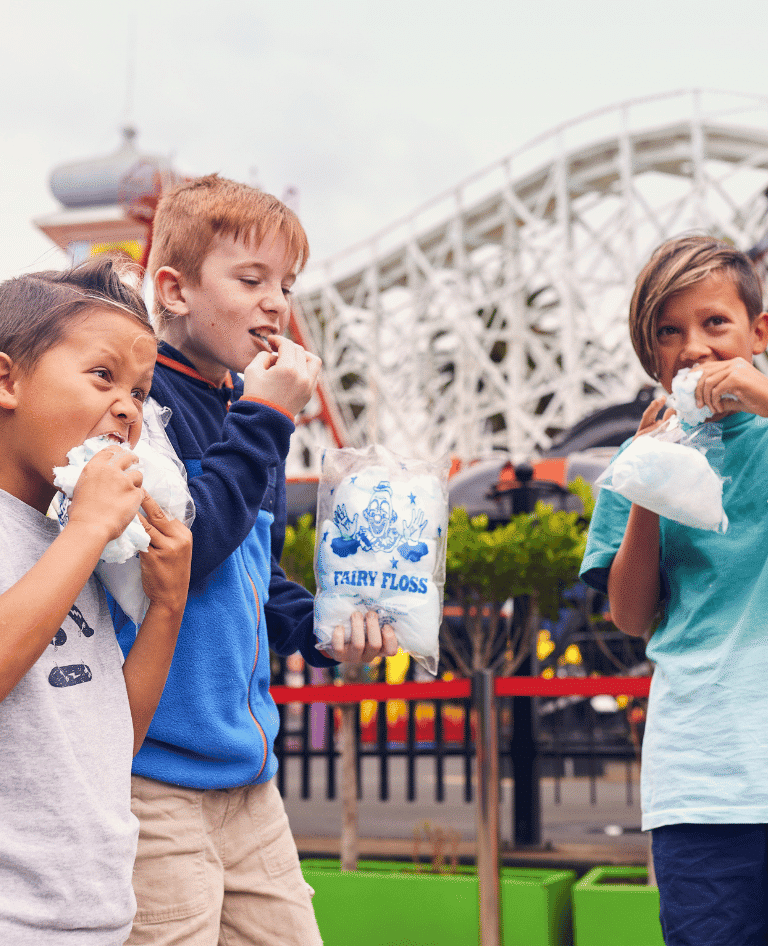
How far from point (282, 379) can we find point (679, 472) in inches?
23.7

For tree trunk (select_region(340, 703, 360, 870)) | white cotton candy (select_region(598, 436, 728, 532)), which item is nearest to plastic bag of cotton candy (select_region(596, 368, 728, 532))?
white cotton candy (select_region(598, 436, 728, 532))

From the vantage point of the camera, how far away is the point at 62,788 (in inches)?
42.0

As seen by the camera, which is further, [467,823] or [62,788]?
[467,823]

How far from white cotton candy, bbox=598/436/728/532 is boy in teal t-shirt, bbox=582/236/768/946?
0.10 meters

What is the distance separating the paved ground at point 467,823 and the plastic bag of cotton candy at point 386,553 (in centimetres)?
240

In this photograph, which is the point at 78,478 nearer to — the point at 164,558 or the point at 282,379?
the point at 164,558

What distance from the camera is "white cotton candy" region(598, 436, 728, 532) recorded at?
4.66ft

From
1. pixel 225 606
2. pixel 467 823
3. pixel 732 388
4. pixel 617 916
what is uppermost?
pixel 732 388

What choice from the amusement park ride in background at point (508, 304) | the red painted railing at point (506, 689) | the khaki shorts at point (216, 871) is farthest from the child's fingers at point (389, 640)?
the amusement park ride in background at point (508, 304)

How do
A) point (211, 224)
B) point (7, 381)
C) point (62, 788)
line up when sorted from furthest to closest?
point (211, 224) → point (7, 381) → point (62, 788)

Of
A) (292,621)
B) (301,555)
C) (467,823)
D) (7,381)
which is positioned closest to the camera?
(7,381)

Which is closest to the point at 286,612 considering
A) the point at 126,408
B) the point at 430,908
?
the point at 126,408

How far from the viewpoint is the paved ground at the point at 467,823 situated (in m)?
4.56

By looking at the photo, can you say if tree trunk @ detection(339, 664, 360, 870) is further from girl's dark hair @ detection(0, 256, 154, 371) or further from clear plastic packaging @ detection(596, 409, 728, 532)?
girl's dark hair @ detection(0, 256, 154, 371)
